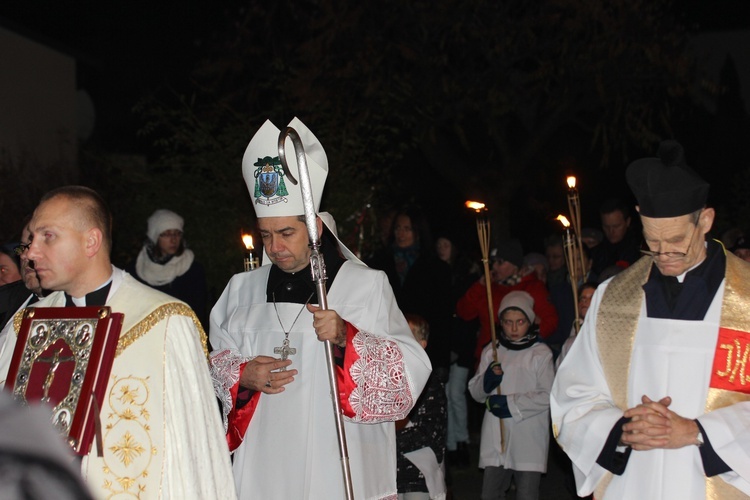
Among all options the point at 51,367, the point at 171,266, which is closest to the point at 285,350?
the point at 51,367

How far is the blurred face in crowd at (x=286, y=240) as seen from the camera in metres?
4.50

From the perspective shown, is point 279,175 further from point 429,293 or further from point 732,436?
point 429,293

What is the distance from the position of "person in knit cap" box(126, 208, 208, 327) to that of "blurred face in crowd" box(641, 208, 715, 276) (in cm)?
517

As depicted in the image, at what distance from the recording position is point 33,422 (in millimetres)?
1262

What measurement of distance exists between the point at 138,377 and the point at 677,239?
210 cm

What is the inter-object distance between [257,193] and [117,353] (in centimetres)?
132

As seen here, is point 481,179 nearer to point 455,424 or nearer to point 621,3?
point 621,3

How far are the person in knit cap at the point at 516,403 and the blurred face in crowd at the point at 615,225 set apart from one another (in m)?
1.55

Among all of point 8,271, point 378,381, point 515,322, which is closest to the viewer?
point 378,381

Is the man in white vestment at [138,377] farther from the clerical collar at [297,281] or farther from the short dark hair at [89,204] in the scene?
the clerical collar at [297,281]

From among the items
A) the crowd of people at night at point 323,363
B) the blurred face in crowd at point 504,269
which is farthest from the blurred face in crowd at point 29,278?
the blurred face in crowd at point 504,269

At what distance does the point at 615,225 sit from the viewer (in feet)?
28.3

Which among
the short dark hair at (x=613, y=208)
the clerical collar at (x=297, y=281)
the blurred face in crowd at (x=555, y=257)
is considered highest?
the short dark hair at (x=613, y=208)

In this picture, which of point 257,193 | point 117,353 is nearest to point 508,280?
point 257,193
